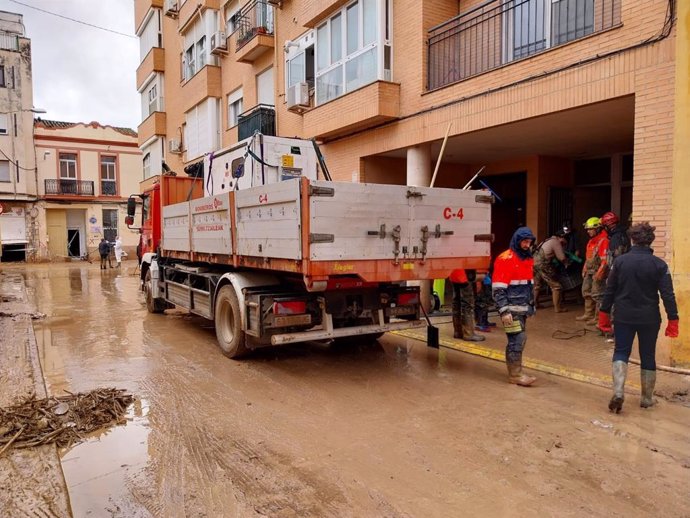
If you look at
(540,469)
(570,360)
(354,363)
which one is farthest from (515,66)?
(540,469)

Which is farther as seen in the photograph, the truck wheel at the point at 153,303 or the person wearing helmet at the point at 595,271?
the truck wheel at the point at 153,303

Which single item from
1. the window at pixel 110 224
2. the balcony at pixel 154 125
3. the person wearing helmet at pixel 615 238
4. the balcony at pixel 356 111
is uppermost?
the balcony at pixel 154 125

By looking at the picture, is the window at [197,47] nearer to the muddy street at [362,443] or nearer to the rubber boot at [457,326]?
the rubber boot at [457,326]

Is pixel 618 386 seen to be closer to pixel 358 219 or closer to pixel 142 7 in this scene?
pixel 358 219

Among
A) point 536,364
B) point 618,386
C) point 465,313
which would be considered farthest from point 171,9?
point 618,386

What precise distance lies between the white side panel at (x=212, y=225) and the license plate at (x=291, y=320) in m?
1.53

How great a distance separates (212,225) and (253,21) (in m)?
11.5

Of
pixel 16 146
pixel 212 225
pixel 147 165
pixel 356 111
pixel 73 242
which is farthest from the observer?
pixel 73 242

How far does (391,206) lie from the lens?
5.89 meters

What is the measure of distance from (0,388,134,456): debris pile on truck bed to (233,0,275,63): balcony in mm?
12685

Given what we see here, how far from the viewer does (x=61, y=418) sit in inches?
188

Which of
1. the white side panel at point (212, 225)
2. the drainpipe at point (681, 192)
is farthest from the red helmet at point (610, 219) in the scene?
the white side panel at point (212, 225)

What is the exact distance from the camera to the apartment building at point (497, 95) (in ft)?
21.1

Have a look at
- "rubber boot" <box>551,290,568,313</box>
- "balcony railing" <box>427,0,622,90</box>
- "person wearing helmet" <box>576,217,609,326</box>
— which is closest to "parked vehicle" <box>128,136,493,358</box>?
"person wearing helmet" <box>576,217,609,326</box>
